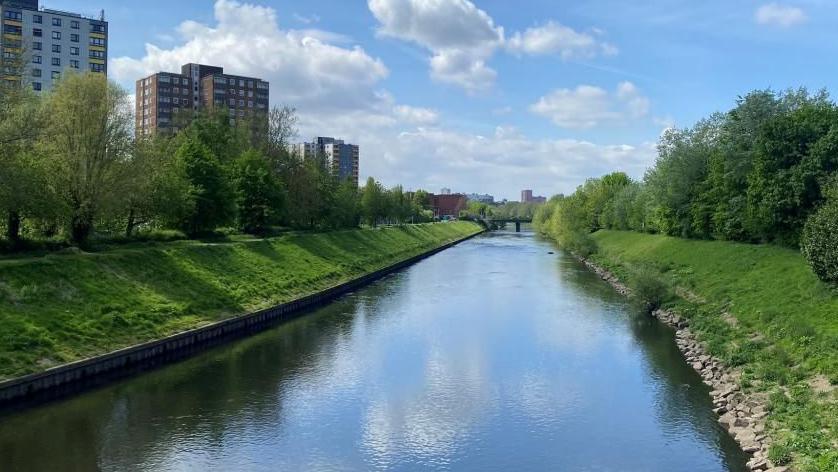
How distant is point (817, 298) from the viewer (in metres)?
27.6

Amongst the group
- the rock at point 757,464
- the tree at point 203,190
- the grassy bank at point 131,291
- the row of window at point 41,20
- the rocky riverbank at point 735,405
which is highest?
the row of window at point 41,20

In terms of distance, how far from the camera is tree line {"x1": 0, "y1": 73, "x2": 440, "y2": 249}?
1254 inches

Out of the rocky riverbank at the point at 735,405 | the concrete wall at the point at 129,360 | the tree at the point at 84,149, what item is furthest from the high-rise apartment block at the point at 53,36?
the rocky riverbank at the point at 735,405

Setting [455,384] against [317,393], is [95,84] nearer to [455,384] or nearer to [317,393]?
[317,393]

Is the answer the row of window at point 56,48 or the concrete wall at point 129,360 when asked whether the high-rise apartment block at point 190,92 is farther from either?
the concrete wall at point 129,360

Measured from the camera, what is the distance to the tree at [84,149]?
123 ft


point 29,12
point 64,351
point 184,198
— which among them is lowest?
point 64,351

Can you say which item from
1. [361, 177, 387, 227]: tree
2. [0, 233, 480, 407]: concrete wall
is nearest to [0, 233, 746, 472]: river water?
[0, 233, 480, 407]: concrete wall

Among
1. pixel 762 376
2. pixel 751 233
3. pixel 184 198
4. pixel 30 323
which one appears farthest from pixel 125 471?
pixel 751 233

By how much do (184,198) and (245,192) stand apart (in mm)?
15115

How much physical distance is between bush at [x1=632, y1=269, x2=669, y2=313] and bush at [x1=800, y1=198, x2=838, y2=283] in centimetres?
1164

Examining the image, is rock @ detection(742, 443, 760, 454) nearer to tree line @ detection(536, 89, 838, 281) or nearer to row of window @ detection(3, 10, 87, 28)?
tree line @ detection(536, 89, 838, 281)

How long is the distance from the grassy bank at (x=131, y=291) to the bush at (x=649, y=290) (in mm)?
23009

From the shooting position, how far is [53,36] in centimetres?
9700
